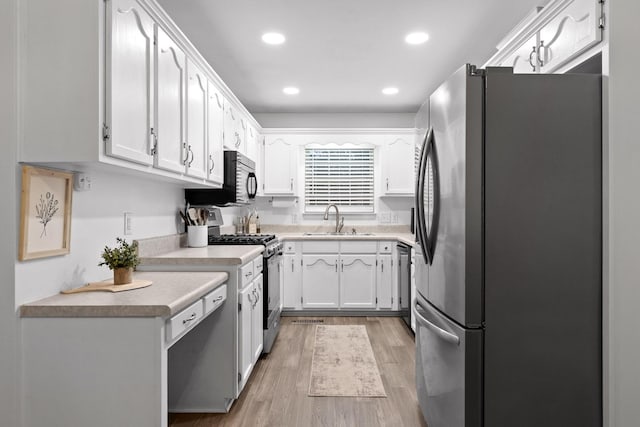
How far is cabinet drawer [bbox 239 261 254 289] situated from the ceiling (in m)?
1.68

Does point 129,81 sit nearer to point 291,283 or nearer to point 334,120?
→ point 291,283

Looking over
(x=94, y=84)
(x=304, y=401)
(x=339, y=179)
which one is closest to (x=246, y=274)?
(x=304, y=401)

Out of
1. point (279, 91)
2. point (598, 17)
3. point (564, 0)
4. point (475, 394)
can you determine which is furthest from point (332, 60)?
point (475, 394)

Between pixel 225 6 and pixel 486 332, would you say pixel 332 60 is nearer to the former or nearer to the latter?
pixel 225 6

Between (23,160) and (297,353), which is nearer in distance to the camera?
(23,160)

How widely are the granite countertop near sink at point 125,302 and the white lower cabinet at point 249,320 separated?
2.03 feet

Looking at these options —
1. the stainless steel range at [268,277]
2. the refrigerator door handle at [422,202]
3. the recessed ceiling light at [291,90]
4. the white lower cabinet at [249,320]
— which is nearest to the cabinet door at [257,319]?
the white lower cabinet at [249,320]

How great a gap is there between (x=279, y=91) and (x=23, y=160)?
3163 millimetres

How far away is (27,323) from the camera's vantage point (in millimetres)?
1516

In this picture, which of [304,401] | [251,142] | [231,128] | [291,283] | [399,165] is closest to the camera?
[304,401]

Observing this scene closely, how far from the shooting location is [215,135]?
10.2 feet

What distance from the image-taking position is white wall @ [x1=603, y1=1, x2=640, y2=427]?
5.27 feet

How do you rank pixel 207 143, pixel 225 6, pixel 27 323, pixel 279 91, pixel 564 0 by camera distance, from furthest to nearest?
1. pixel 279 91
2. pixel 207 143
3. pixel 225 6
4. pixel 564 0
5. pixel 27 323

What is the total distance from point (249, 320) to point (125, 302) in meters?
1.26
